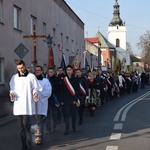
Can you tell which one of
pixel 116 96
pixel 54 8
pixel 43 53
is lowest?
pixel 116 96

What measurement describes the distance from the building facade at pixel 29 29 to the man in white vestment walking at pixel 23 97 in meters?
9.29

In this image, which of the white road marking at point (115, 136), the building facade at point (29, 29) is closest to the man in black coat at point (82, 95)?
the white road marking at point (115, 136)

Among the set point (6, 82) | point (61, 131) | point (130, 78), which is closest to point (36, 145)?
point (61, 131)

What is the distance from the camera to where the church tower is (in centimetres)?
12912

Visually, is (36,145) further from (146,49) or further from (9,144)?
(146,49)

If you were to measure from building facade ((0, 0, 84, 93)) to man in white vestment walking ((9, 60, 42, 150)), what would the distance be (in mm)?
9288

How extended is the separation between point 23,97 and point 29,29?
1664 centimetres

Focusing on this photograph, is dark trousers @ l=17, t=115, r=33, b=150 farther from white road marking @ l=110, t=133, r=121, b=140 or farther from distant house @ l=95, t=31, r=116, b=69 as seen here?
distant house @ l=95, t=31, r=116, b=69

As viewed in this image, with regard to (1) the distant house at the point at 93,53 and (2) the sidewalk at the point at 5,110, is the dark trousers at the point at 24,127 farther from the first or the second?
(1) the distant house at the point at 93,53

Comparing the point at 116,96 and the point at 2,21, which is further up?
the point at 2,21

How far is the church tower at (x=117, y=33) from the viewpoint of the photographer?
129 m

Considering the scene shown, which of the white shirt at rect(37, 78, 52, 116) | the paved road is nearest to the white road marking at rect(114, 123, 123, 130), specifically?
the paved road

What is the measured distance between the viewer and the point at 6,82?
19.6 metres

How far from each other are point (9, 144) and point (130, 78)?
2373 centimetres
